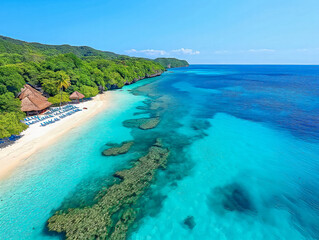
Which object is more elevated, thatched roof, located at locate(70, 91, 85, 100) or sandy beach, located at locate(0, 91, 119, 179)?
thatched roof, located at locate(70, 91, 85, 100)

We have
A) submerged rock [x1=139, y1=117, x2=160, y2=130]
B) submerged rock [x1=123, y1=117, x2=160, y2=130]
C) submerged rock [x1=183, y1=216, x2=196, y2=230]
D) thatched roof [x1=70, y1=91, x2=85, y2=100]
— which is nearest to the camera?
submerged rock [x1=183, y1=216, x2=196, y2=230]

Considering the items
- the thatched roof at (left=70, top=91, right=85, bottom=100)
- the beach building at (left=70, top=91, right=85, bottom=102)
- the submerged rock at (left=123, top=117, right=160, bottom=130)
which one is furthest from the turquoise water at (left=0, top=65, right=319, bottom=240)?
the thatched roof at (left=70, top=91, right=85, bottom=100)

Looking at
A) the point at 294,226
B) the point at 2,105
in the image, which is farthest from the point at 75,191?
the point at 2,105

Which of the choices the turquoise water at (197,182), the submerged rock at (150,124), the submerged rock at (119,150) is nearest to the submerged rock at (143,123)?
the submerged rock at (150,124)

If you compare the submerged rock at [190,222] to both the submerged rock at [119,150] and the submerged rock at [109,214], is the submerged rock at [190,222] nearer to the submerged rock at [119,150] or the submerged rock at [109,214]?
the submerged rock at [109,214]

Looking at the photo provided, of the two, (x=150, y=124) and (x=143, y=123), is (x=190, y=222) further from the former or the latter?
(x=143, y=123)

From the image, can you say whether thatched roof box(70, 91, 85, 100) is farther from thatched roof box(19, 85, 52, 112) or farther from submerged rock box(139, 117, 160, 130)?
submerged rock box(139, 117, 160, 130)

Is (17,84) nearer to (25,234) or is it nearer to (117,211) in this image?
(25,234)
